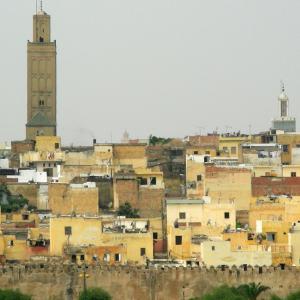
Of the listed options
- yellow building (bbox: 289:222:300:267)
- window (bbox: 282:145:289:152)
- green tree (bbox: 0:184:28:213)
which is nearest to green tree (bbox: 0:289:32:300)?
yellow building (bbox: 289:222:300:267)

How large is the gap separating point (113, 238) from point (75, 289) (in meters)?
3.34

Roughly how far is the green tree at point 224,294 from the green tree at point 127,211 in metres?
12.8

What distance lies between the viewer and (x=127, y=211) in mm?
80125

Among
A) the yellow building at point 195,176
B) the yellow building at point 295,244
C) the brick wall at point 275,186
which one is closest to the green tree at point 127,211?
the yellow building at point 195,176

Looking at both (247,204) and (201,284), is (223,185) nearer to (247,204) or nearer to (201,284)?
(247,204)

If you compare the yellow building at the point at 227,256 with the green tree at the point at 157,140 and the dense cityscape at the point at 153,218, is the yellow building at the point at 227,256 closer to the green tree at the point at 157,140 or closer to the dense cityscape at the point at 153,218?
the dense cityscape at the point at 153,218

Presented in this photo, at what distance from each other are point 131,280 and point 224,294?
4.57 m

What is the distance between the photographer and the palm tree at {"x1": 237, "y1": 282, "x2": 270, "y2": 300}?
2586 inches

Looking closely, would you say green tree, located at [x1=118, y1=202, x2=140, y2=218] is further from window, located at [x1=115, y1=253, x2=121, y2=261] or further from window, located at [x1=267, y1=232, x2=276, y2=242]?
window, located at [x1=115, y1=253, x2=121, y2=261]

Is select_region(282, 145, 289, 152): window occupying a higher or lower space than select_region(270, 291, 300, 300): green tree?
higher

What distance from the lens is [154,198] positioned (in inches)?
3204

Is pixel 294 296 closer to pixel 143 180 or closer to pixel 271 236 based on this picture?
pixel 271 236

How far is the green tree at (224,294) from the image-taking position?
64062 millimetres

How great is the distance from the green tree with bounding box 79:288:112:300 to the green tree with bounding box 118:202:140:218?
12.4 metres
